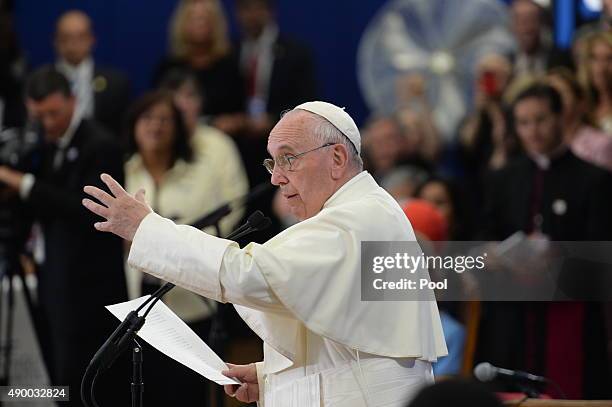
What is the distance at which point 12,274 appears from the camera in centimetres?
640

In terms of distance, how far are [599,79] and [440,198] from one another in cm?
104

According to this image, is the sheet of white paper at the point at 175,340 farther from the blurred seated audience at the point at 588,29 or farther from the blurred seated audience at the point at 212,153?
the blurred seated audience at the point at 588,29

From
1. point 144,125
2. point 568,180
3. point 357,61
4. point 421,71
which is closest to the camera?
point 568,180

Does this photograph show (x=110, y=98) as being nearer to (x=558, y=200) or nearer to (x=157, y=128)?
(x=157, y=128)

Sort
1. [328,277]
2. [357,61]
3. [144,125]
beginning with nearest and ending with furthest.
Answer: [328,277]
[144,125]
[357,61]

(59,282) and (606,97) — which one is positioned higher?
(606,97)

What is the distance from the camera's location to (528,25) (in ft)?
26.0

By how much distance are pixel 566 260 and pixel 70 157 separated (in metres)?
2.45

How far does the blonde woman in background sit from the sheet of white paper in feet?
8.50

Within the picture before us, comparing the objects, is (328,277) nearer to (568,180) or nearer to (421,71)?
(568,180)

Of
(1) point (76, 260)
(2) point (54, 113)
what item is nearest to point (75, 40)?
(2) point (54, 113)

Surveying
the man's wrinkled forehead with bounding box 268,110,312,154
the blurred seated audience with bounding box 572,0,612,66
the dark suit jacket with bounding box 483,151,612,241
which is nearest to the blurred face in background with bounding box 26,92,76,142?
the dark suit jacket with bounding box 483,151,612,241

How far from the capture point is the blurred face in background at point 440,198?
710 cm

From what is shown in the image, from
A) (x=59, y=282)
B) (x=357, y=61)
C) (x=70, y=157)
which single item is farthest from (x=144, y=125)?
(x=357, y=61)
